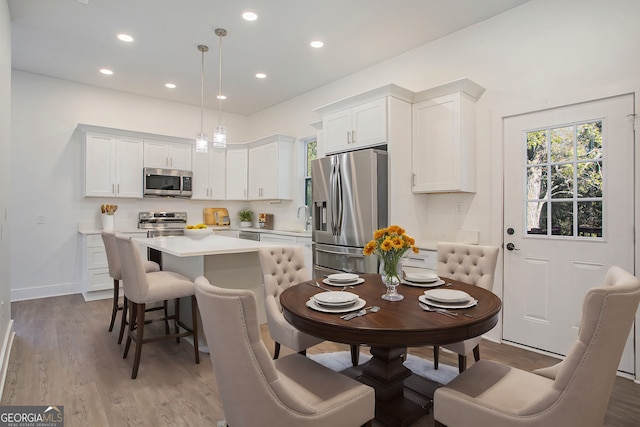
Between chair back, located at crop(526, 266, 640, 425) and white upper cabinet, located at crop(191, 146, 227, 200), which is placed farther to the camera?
white upper cabinet, located at crop(191, 146, 227, 200)

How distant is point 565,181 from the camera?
9.46ft

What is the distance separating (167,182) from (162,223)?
0.71 metres

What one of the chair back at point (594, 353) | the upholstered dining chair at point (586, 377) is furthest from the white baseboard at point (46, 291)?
the chair back at point (594, 353)

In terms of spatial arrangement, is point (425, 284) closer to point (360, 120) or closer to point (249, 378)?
point (249, 378)

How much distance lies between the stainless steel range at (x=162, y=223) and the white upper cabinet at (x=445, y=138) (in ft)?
13.2

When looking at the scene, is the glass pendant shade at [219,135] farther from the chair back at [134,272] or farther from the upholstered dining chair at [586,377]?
the upholstered dining chair at [586,377]

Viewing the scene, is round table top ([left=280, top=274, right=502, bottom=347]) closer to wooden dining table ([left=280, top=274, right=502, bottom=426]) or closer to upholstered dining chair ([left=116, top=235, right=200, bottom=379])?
wooden dining table ([left=280, top=274, right=502, bottom=426])

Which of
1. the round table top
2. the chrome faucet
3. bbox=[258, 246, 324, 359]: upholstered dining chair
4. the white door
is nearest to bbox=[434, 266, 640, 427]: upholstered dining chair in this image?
the round table top

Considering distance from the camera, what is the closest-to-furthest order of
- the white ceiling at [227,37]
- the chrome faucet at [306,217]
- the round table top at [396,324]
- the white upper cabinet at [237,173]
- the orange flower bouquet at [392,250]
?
the round table top at [396,324] < the orange flower bouquet at [392,250] < the white ceiling at [227,37] < the chrome faucet at [306,217] < the white upper cabinet at [237,173]

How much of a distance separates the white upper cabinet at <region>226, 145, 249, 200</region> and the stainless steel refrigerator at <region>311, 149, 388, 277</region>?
8.38 ft

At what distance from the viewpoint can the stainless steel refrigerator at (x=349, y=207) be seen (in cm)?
354

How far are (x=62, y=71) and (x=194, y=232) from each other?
3327mm

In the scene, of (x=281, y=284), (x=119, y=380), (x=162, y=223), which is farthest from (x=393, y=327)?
(x=162, y=223)

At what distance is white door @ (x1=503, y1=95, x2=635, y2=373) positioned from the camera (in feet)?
8.51
